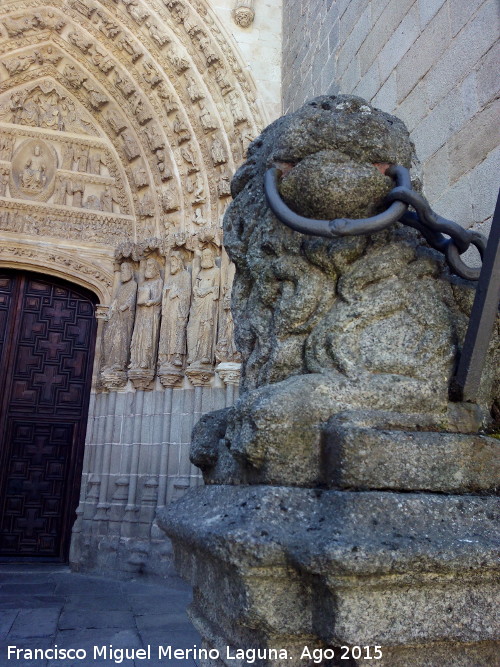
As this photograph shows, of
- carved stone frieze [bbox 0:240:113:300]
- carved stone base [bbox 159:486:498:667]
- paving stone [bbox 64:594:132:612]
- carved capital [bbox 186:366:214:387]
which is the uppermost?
carved stone frieze [bbox 0:240:113:300]

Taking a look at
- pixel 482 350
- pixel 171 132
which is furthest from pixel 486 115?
pixel 171 132

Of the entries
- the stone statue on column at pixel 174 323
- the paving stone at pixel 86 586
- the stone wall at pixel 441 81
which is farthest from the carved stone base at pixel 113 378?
the stone wall at pixel 441 81

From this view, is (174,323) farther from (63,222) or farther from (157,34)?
(157,34)

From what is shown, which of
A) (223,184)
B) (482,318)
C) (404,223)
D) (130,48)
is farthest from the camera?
(130,48)

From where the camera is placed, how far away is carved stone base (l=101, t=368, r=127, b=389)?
5.89 metres

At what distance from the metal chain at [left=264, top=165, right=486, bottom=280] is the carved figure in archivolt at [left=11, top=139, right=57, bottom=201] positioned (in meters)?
5.82

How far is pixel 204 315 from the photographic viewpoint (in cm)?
569

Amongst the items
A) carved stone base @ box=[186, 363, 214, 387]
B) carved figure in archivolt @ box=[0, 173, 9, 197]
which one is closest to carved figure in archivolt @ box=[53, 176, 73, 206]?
carved figure in archivolt @ box=[0, 173, 9, 197]

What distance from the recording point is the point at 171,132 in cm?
652

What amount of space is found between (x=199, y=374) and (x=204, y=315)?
618mm

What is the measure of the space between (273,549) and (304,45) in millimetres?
6302

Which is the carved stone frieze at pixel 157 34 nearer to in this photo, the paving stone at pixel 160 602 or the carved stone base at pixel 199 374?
the carved stone base at pixel 199 374

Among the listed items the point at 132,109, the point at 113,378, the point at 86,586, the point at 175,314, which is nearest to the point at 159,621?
the point at 86,586

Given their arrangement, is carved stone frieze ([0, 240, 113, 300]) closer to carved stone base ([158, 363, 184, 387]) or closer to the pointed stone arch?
the pointed stone arch
